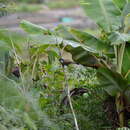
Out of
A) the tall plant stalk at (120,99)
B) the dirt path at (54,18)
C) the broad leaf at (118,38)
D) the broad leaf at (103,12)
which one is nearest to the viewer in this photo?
the broad leaf at (118,38)

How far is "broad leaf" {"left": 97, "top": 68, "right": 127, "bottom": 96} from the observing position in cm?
464

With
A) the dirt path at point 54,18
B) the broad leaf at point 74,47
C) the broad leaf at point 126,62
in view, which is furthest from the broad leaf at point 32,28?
the dirt path at point 54,18

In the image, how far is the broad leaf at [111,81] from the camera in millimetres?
4645

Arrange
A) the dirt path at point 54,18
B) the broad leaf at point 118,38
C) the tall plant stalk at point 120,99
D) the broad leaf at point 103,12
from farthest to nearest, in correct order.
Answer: the dirt path at point 54,18
the broad leaf at point 103,12
the tall plant stalk at point 120,99
the broad leaf at point 118,38

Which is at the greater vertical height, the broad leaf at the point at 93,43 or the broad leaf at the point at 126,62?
the broad leaf at the point at 93,43

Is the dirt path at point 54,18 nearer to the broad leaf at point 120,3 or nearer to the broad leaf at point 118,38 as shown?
the broad leaf at point 120,3

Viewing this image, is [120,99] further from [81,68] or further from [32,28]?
[32,28]

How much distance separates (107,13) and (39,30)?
76cm

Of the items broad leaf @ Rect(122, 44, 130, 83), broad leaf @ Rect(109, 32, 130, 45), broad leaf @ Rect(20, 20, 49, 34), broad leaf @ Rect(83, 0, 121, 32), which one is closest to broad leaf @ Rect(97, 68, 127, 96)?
broad leaf @ Rect(122, 44, 130, 83)

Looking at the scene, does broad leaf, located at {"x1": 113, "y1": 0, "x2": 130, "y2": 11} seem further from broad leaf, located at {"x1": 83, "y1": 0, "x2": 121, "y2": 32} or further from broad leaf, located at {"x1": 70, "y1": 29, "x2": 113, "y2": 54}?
broad leaf, located at {"x1": 70, "y1": 29, "x2": 113, "y2": 54}

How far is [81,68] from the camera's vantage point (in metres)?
5.21

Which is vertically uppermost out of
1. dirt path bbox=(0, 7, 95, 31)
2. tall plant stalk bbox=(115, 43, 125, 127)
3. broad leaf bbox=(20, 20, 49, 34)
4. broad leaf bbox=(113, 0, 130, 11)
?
broad leaf bbox=(113, 0, 130, 11)

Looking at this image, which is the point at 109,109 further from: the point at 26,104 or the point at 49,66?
the point at 26,104

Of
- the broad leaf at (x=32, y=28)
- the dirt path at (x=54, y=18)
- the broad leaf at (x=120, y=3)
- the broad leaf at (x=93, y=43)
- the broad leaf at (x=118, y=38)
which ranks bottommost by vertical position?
the dirt path at (x=54, y=18)
